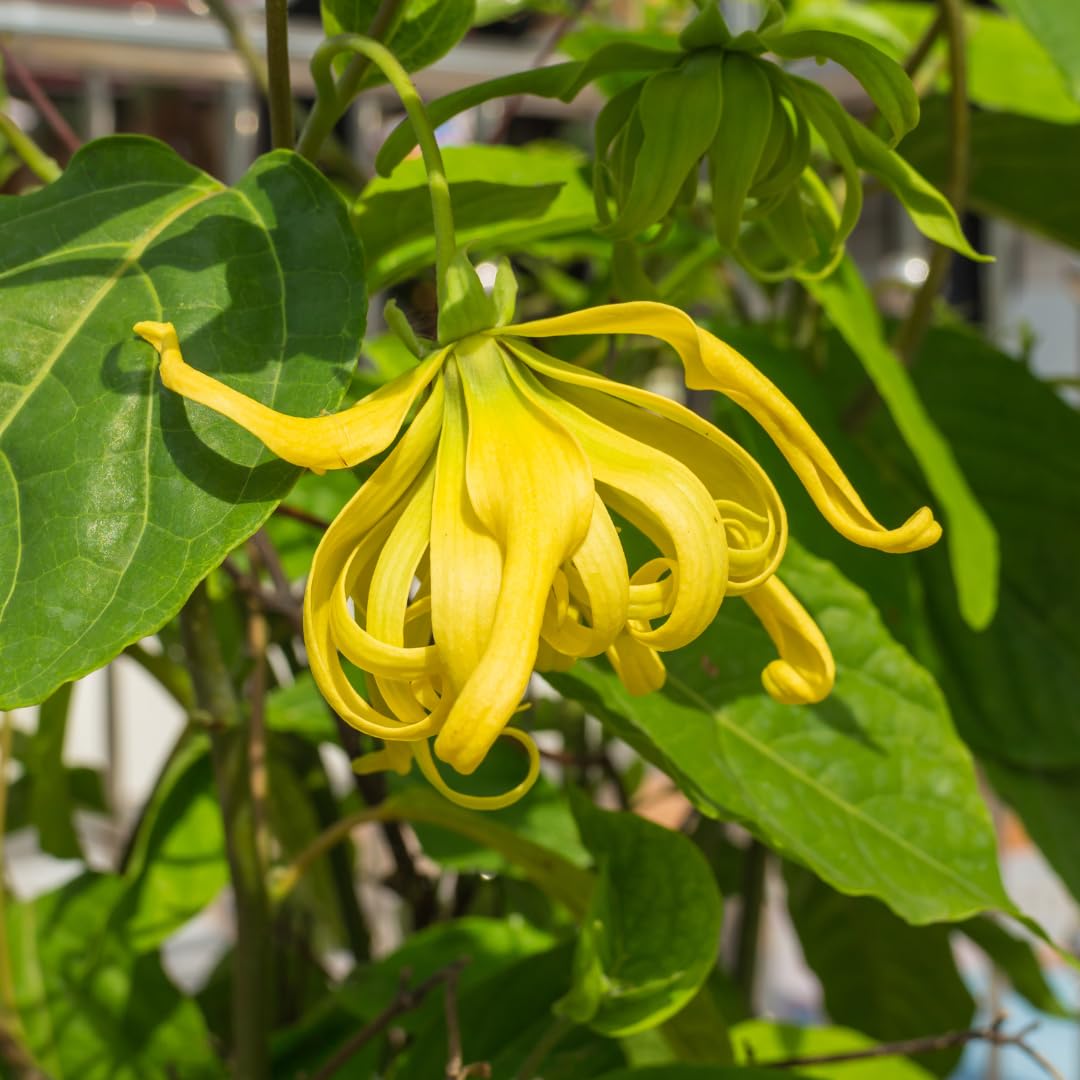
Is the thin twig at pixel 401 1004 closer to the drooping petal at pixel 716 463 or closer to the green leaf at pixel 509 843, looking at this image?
the green leaf at pixel 509 843

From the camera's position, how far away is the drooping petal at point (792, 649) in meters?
0.22

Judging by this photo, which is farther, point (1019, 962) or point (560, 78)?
point (1019, 962)

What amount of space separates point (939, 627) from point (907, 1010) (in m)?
0.23

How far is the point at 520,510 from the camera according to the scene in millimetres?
184

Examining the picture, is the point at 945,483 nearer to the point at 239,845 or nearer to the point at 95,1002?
the point at 239,845

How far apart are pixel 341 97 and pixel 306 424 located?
113 millimetres

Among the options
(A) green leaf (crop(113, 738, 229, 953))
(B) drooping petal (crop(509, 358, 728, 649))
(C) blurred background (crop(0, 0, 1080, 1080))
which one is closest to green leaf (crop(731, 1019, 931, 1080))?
(C) blurred background (crop(0, 0, 1080, 1080))

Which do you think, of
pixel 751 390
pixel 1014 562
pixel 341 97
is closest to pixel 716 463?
pixel 751 390

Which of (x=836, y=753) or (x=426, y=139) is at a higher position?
(x=426, y=139)

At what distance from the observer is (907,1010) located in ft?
2.06

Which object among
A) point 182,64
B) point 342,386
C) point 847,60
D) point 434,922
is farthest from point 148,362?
point 182,64

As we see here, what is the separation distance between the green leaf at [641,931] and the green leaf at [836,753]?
0.03 metres

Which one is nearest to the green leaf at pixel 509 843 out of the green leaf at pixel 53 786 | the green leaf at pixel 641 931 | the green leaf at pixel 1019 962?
the green leaf at pixel 641 931

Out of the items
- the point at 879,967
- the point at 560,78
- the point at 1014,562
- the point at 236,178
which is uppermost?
the point at 560,78
